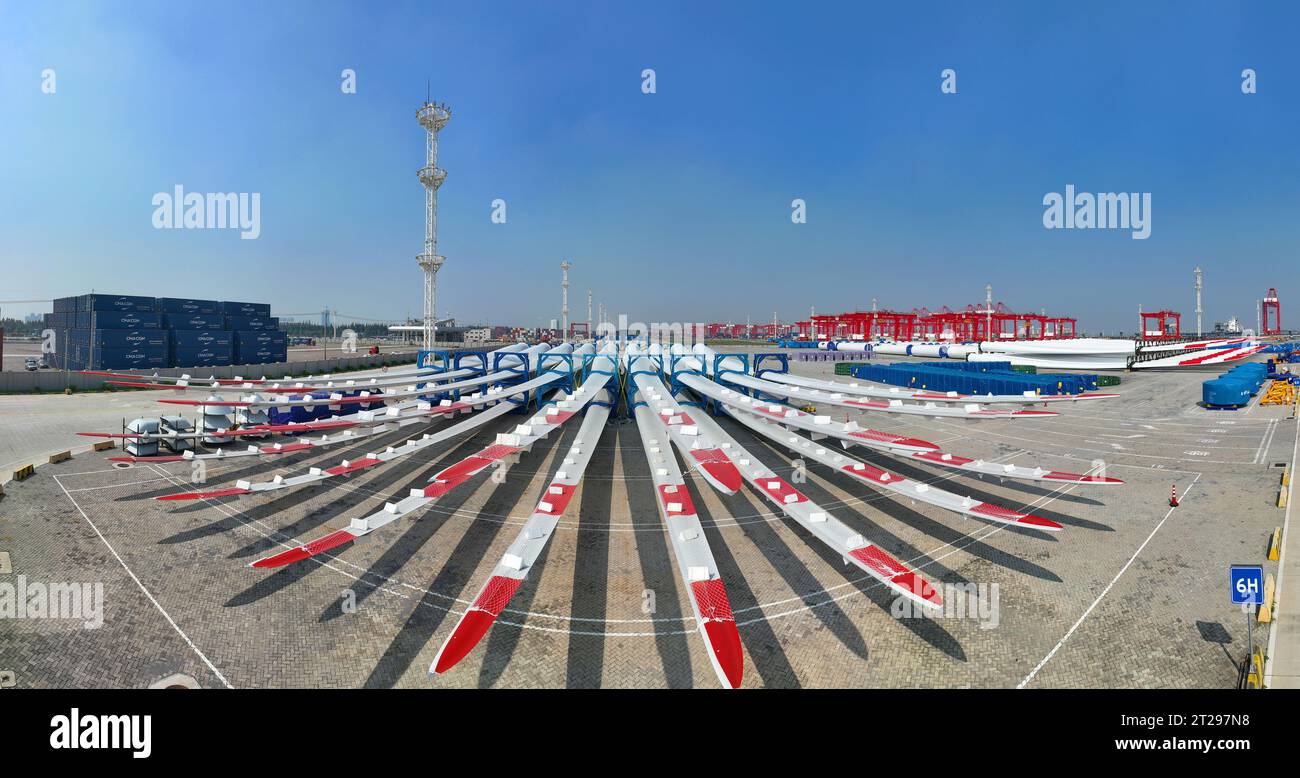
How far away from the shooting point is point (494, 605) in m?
9.45

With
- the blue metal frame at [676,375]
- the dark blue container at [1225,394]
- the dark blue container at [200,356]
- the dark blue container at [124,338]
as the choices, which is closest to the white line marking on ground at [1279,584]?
the blue metal frame at [676,375]

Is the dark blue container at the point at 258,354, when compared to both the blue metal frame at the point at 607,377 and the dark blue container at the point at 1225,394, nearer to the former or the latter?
the blue metal frame at the point at 607,377

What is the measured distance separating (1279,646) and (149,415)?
198 feet

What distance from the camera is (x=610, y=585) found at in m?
14.9

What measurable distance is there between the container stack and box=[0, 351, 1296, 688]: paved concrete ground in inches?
2233

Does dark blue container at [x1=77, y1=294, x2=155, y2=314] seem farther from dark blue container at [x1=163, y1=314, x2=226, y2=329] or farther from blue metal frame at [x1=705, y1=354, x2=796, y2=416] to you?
blue metal frame at [x1=705, y1=354, x2=796, y2=416]

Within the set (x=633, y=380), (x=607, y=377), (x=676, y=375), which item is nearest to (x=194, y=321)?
(x=633, y=380)

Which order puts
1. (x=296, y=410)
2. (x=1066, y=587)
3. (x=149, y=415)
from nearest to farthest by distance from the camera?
(x=1066, y=587) → (x=296, y=410) → (x=149, y=415)

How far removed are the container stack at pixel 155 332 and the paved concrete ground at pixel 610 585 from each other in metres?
56.7

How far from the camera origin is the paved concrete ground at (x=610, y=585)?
1126 centimetres

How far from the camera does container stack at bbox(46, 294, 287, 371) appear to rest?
213ft

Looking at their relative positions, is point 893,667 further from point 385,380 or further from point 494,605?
point 385,380

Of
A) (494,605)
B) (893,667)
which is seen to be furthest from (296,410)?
(893,667)

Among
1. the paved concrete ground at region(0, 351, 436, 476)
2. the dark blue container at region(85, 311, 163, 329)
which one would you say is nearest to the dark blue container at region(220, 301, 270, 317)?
the dark blue container at region(85, 311, 163, 329)
